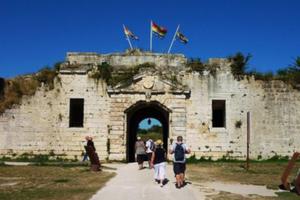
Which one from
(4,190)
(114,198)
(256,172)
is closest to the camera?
(114,198)

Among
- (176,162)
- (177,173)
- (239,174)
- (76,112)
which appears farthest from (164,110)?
(177,173)

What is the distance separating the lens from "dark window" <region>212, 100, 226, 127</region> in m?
26.3

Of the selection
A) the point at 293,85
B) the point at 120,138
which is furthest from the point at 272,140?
the point at 120,138

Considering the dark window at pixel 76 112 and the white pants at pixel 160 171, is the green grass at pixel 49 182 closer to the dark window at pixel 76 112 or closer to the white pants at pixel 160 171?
the white pants at pixel 160 171

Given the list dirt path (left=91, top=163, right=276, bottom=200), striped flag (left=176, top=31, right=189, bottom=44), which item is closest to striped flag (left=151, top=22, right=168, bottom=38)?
striped flag (left=176, top=31, right=189, bottom=44)

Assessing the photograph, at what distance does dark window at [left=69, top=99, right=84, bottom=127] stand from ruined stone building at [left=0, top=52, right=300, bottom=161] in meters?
0.44

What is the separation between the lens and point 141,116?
106 feet

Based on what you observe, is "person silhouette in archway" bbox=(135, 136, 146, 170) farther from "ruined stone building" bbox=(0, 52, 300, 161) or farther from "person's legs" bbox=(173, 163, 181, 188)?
"person's legs" bbox=(173, 163, 181, 188)

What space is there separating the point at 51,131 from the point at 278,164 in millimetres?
11705

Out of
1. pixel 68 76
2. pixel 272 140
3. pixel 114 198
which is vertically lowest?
pixel 114 198

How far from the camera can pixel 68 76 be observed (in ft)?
85.1

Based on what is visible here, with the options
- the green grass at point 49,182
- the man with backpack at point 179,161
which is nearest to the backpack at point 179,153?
the man with backpack at point 179,161

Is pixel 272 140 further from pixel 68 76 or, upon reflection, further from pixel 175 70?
pixel 68 76

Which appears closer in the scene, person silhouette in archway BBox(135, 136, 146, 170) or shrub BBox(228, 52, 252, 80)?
person silhouette in archway BBox(135, 136, 146, 170)
